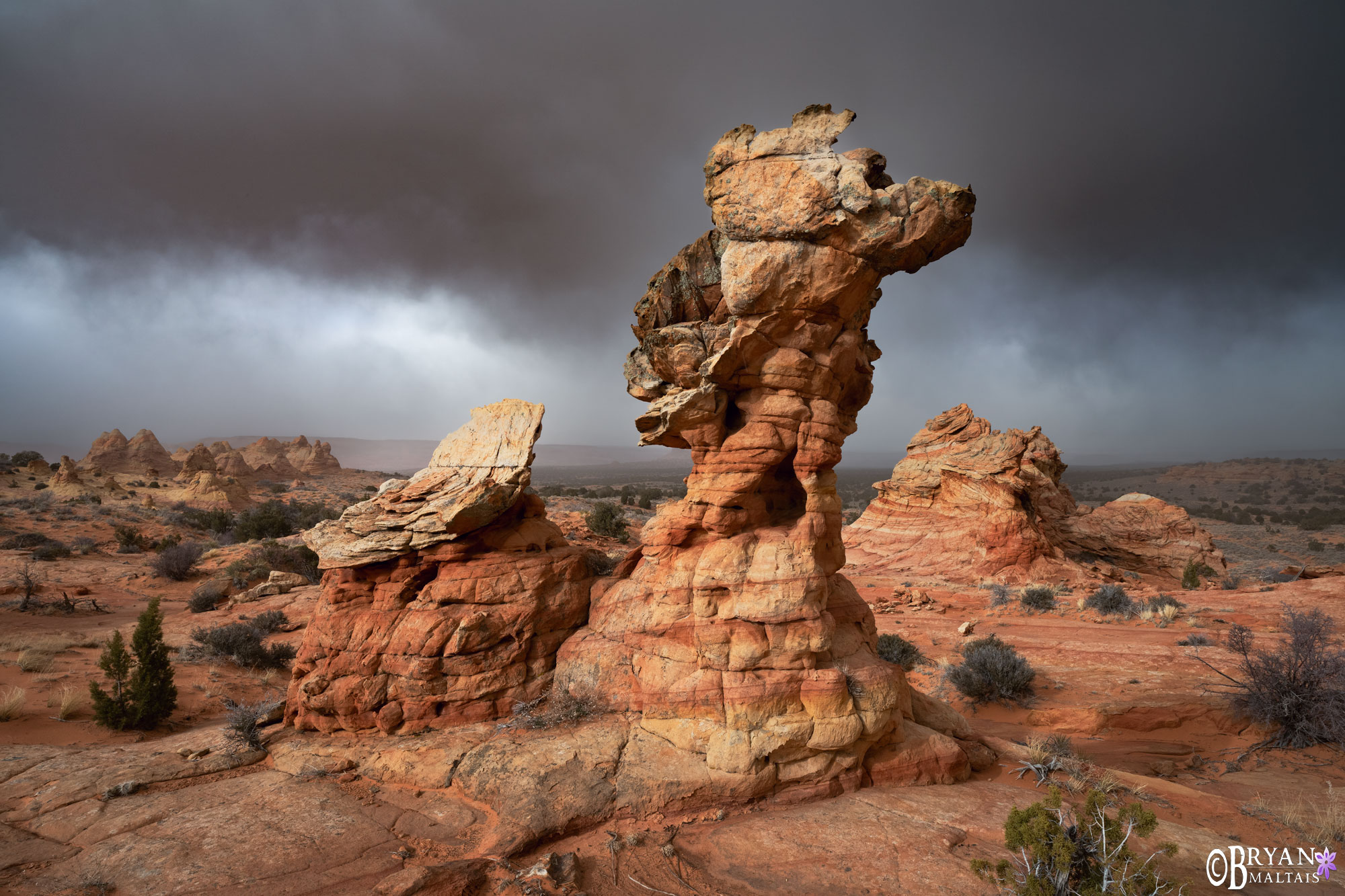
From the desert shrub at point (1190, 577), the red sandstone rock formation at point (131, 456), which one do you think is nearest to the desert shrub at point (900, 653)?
the desert shrub at point (1190, 577)

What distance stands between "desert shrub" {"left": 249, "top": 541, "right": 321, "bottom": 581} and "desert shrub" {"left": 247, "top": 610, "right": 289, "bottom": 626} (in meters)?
5.67

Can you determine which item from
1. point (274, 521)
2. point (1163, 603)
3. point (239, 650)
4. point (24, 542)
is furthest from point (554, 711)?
point (274, 521)

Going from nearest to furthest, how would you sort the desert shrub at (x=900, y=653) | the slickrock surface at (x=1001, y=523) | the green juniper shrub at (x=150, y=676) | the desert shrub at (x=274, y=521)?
1. the green juniper shrub at (x=150, y=676)
2. the desert shrub at (x=900, y=653)
3. the slickrock surface at (x=1001, y=523)
4. the desert shrub at (x=274, y=521)

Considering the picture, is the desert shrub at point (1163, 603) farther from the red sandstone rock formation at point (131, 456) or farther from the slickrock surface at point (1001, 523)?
the red sandstone rock formation at point (131, 456)

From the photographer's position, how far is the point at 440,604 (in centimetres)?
821

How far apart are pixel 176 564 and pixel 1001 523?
31.9 m

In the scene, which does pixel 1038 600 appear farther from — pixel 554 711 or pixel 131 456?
pixel 131 456

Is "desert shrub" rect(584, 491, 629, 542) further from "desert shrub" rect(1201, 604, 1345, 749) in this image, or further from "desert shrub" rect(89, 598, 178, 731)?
"desert shrub" rect(1201, 604, 1345, 749)

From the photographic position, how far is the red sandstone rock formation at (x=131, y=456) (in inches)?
1873

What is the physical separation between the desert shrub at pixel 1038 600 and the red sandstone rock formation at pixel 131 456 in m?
63.6

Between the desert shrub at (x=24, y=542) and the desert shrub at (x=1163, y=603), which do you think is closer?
the desert shrub at (x=1163, y=603)

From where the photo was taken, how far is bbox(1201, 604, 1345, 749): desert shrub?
362 inches

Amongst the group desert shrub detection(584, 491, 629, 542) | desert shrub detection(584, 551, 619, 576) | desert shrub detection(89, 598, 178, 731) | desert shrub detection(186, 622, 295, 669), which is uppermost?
desert shrub detection(584, 551, 619, 576)

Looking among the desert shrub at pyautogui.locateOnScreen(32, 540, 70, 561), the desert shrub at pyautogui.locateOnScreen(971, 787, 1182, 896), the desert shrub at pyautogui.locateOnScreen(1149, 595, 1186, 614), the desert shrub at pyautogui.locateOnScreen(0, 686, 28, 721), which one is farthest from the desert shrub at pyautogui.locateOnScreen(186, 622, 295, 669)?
the desert shrub at pyautogui.locateOnScreen(1149, 595, 1186, 614)
